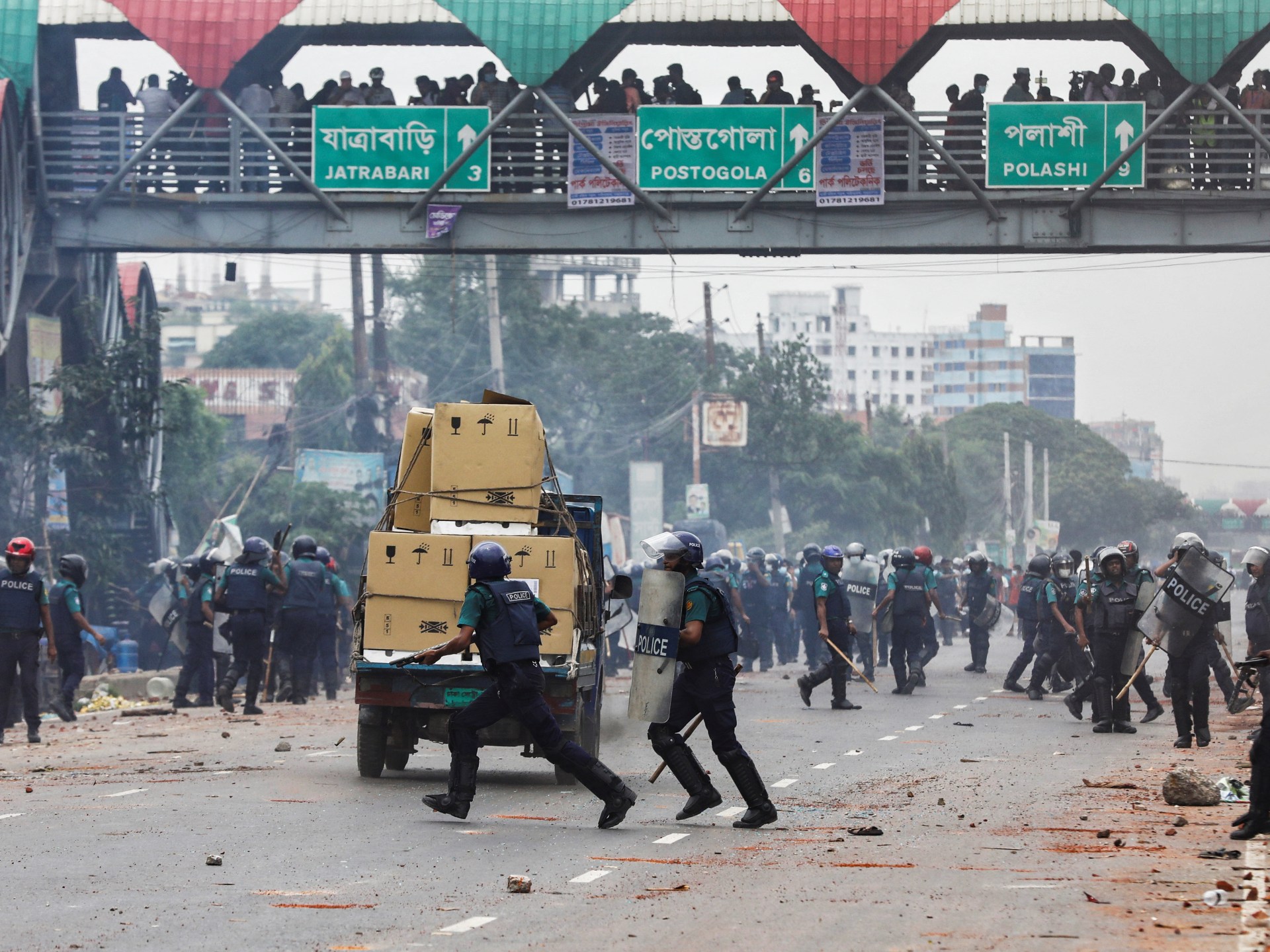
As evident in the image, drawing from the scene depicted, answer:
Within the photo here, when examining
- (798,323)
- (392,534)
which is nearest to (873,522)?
(392,534)

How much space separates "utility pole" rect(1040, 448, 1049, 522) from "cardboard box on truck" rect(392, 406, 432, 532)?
83322 mm

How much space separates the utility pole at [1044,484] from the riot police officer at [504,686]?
8632 centimetres

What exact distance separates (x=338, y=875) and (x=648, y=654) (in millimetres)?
2597

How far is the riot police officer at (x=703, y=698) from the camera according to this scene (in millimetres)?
10289

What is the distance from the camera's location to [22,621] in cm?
1570

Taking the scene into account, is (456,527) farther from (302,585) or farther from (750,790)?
(302,585)

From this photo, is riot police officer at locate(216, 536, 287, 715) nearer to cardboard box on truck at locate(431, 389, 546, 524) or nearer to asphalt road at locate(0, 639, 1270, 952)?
asphalt road at locate(0, 639, 1270, 952)

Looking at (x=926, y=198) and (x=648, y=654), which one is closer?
(x=648, y=654)

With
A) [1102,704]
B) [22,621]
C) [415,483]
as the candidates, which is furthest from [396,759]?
[1102,704]

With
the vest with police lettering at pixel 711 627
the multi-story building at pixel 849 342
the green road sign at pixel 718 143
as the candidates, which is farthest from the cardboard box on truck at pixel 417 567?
the multi-story building at pixel 849 342

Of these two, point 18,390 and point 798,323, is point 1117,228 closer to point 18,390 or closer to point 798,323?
point 18,390

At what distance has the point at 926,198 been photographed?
966 inches

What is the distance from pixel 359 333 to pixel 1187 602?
1245 inches

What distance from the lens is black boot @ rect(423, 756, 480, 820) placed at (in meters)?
10.3
